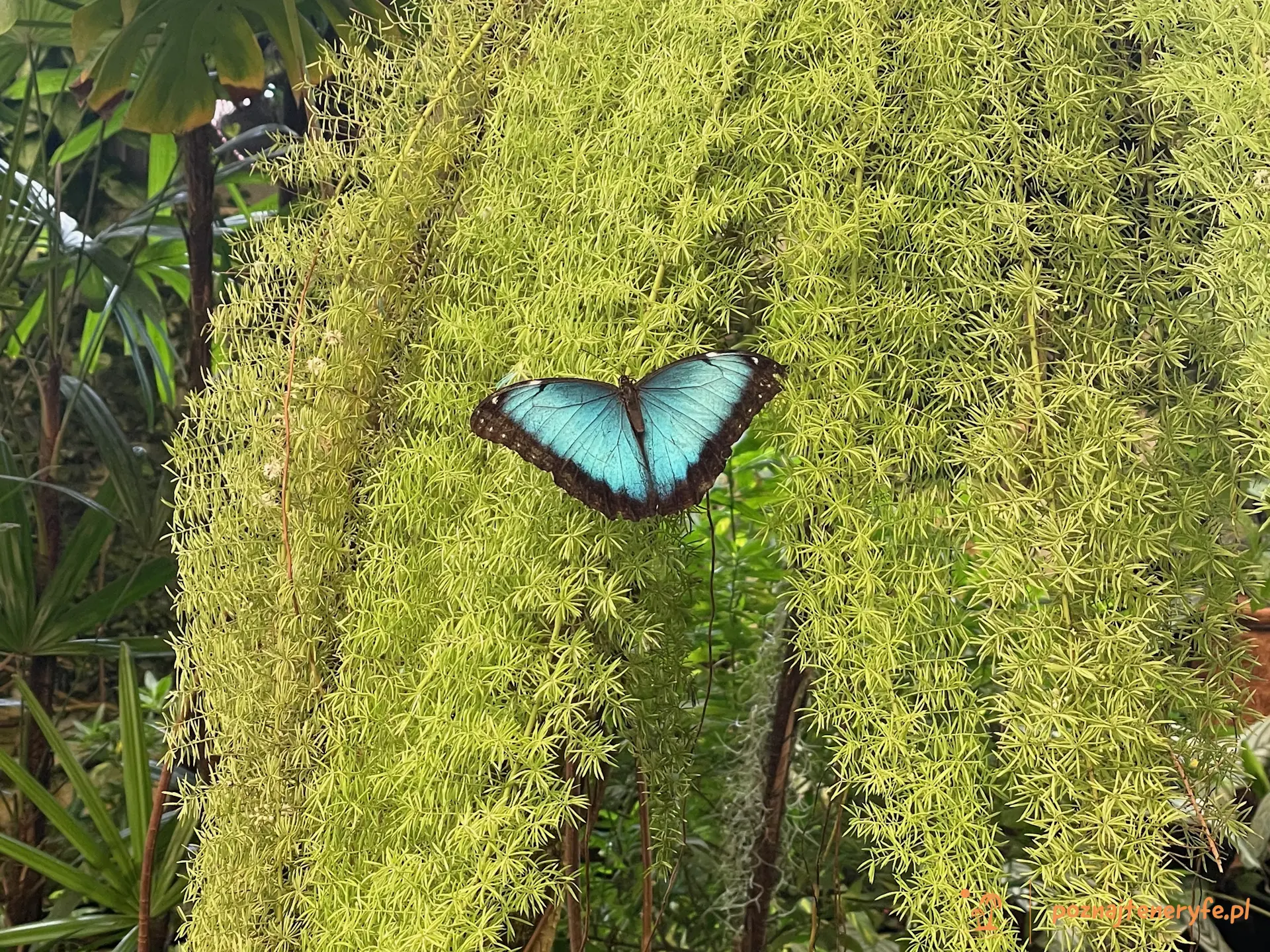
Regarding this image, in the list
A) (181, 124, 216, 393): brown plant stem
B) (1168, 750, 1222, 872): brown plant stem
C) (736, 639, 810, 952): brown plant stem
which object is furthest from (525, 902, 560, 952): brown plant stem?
(181, 124, 216, 393): brown plant stem

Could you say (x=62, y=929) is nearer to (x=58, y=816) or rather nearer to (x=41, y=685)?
(x=58, y=816)

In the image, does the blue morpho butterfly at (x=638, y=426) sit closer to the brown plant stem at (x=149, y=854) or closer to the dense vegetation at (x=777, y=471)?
the dense vegetation at (x=777, y=471)

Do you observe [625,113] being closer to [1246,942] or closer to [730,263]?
[730,263]

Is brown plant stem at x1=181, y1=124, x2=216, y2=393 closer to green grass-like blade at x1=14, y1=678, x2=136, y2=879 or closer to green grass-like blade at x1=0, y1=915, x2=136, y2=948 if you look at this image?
green grass-like blade at x1=14, y1=678, x2=136, y2=879

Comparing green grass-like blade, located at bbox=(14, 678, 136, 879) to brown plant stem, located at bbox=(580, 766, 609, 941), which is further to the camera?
green grass-like blade, located at bbox=(14, 678, 136, 879)

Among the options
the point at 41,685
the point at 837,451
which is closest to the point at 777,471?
the point at 837,451

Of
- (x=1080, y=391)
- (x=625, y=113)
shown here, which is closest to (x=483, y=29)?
(x=625, y=113)

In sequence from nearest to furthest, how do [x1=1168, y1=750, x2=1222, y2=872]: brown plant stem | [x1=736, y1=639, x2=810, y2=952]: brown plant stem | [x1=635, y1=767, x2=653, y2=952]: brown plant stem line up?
[x1=1168, y1=750, x2=1222, y2=872]: brown plant stem
[x1=635, y1=767, x2=653, y2=952]: brown plant stem
[x1=736, y1=639, x2=810, y2=952]: brown plant stem

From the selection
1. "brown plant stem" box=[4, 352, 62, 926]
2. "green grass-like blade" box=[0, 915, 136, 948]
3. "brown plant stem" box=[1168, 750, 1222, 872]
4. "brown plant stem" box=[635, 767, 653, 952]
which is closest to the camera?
"brown plant stem" box=[1168, 750, 1222, 872]
